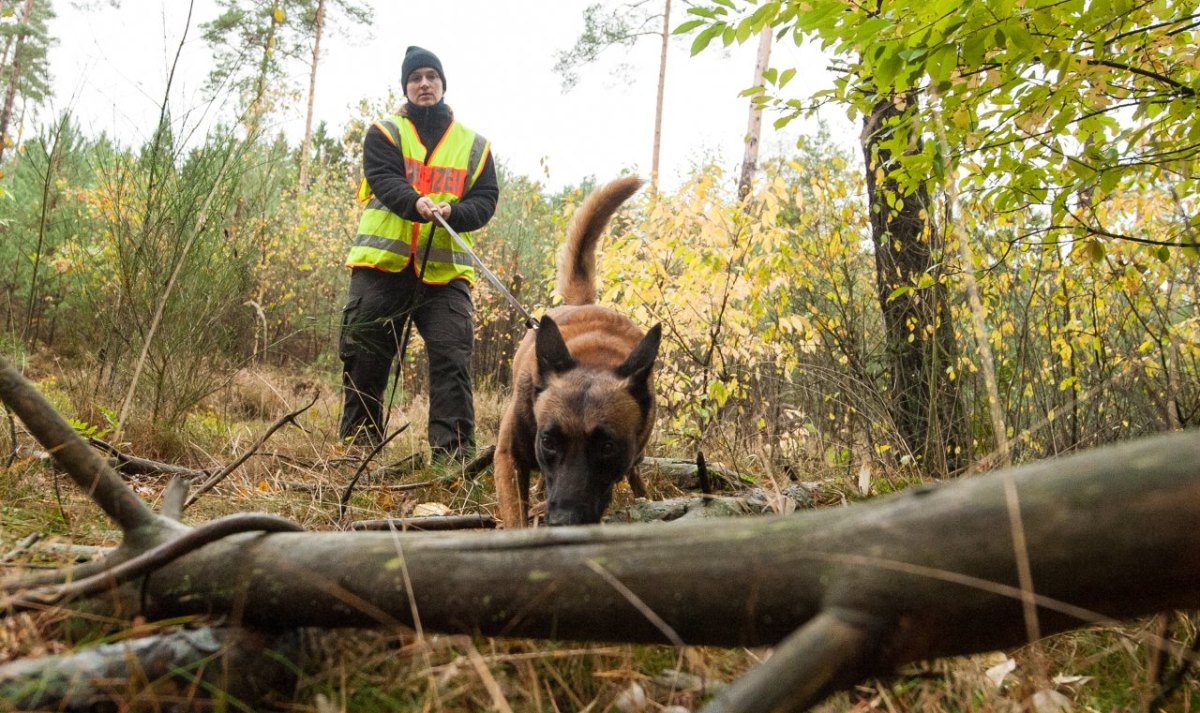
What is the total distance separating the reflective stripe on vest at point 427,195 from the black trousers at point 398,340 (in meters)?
0.13

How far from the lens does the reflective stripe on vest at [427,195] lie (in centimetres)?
564

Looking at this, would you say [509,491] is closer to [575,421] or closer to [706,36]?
[575,421]

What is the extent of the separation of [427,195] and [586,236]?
4.49 ft

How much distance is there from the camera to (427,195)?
584 cm

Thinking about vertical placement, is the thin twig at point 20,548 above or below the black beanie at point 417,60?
below

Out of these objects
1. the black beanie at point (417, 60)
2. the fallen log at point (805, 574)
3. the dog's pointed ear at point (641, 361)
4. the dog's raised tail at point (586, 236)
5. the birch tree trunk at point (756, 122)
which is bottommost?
the fallen log at point (805, 574)

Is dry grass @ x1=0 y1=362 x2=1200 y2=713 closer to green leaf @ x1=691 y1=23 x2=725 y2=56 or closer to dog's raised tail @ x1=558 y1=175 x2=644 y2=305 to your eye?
green leaf @ x1=691 y1=23 x2=725 y2=56

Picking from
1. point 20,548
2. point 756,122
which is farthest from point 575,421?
point 756,122

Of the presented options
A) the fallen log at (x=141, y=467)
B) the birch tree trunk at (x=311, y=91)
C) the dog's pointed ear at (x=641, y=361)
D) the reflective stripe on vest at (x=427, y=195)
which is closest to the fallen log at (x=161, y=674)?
the dog's pointed ear at (x=641, y=361)

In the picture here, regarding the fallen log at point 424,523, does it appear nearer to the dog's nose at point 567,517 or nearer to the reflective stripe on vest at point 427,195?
the dog's nose at point 567,517

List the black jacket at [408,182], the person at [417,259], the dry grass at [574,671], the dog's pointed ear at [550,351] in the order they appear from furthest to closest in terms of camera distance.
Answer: the person at [417,259] → the black jacket at [408,182] → the dog's pointed ear at [550,351] → the dry grass at [574,671]

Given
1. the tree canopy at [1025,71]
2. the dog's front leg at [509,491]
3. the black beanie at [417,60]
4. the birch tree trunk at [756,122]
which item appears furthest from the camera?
the birch tree trunk at [756,122]

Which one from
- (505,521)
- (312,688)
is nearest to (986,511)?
(312,688)

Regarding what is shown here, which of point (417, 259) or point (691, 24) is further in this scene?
point (417, 259)
